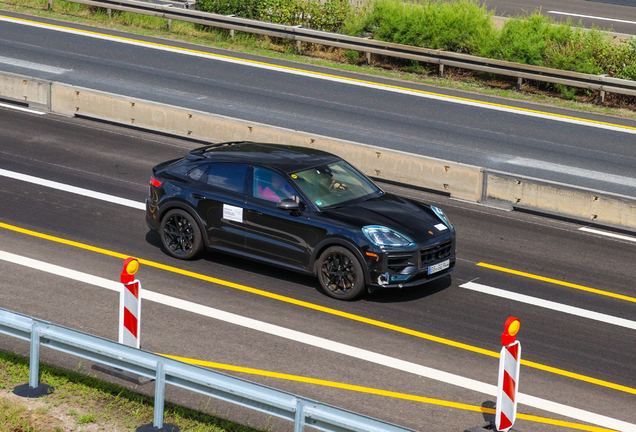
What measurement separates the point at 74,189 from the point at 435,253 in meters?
7.21

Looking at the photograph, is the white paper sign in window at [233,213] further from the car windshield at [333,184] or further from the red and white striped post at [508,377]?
the red and white striped post at [508,377]

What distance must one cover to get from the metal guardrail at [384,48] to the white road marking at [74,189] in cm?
1399

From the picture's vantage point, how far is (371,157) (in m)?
17.3

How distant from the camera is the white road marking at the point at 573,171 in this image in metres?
18.4

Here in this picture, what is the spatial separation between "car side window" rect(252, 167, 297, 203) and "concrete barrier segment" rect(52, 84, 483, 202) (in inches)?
215

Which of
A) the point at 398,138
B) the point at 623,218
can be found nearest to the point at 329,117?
the point at 398,138

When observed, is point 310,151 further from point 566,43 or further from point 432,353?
point 566,43

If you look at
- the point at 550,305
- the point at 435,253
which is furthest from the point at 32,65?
the point at 550,305

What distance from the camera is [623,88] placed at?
2375 centimetres

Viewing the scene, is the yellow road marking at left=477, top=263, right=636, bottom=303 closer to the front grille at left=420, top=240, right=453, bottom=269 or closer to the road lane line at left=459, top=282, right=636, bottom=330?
the road lane line at left=459, top=282, right=636, bottom=330

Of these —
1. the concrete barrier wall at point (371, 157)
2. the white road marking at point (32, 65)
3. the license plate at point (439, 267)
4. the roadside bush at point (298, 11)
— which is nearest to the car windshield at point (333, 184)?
the license plate at point (439, 267)

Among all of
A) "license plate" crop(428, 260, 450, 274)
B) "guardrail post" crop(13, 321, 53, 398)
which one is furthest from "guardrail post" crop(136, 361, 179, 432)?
"license plate" crop(428, 260, 450, 274)

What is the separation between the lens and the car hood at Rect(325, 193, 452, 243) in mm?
11188

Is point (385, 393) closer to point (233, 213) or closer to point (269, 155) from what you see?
point (233, 213)
